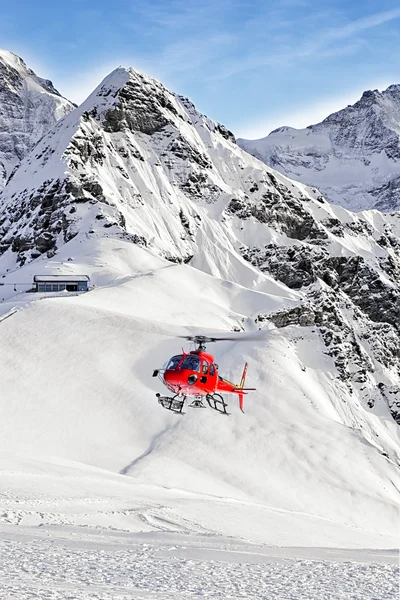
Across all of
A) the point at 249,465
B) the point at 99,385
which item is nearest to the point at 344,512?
the point at 249,465

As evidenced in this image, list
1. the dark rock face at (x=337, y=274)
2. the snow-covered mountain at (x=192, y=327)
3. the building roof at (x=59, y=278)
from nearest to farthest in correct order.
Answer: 1. the snow-covered mountain at (x=192, y=327)
2. the building roof at (x=59, y=278)
3. the dark rock face at (x=337, y=274)

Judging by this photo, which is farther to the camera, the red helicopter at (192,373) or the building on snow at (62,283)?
the building on snow at (62,283)

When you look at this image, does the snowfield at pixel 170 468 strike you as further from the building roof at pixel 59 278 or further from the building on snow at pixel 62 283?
the building on snow at pixel 62 283

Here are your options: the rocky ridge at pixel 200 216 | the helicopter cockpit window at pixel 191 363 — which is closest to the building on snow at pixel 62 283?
the rocky ridge at pixel 200 216

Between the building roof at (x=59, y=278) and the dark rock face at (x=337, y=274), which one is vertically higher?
the dark rock face at (x=337, y=274)

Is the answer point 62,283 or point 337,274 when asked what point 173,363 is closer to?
point 62,283

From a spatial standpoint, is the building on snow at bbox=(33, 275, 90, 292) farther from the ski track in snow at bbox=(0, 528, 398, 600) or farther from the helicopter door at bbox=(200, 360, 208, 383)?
the ski track in snow at bbox=(0, 528, 398, 600)

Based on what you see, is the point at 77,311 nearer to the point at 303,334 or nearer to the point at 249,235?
the point at 303,334

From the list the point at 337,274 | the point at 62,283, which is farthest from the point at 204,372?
the point at 337,274
